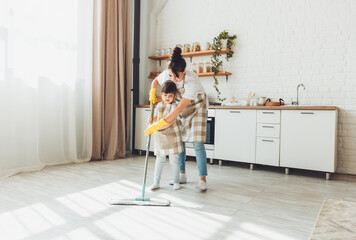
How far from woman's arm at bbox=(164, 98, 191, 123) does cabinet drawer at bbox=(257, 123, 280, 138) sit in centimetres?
150

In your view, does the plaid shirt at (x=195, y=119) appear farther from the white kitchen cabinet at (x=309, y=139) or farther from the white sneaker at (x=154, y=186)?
the white kitchen cabinet at (x=309, y=139)

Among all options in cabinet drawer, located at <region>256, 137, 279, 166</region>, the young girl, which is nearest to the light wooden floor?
cabinet drawer, located at <region>256, 137, 279, 166</region>

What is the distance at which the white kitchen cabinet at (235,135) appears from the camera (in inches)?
139

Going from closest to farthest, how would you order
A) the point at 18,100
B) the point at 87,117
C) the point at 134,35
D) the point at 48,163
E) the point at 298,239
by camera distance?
the point at 298,239 < the point at 18,100 < the point at 48,163 < the point at 87,117 < the point at 134,35

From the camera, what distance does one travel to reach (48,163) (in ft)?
11.5

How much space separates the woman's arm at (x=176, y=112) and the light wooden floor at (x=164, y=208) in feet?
1.98

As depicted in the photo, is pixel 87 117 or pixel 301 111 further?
pixel 87 117

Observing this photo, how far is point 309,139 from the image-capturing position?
3180 mm

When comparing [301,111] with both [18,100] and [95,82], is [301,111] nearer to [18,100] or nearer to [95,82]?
[95,82]

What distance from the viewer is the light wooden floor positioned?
1602mm

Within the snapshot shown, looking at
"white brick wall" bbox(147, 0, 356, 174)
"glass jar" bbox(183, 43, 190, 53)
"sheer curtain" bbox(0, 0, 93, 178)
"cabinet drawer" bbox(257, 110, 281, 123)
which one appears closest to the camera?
"sheer curtain" bbox(0, 0, 93, 178)

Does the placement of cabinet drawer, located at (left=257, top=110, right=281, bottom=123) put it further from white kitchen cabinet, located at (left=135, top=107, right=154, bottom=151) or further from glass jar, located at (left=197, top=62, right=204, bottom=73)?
white kitchen cabinet, located at (left=135, top=107, right=154, bottom=151)

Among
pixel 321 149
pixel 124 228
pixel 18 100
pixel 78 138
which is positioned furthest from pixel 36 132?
pixel 321 149

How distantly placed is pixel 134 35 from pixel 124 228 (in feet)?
12.0
